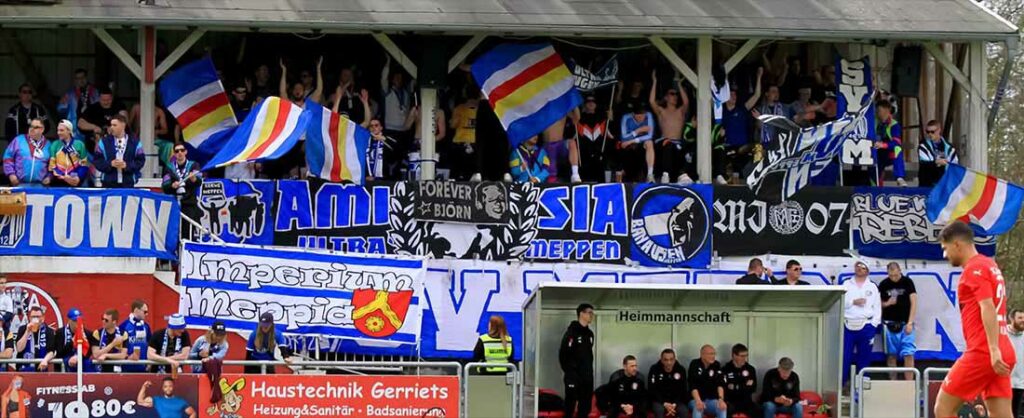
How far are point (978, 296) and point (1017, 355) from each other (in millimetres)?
8984

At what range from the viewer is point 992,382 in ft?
45.4

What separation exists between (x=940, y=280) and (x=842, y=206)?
5.28 feet

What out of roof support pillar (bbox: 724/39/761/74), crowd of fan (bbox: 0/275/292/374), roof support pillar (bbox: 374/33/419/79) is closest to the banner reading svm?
crowd of fan (bbox: 0/275/292/374)

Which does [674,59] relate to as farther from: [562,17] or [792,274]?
[792,274]

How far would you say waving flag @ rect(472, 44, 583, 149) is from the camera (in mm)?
24922

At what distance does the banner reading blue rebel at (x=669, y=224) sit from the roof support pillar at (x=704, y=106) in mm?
533

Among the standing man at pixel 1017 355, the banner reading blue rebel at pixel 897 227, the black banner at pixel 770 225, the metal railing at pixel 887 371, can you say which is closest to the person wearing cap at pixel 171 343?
Answer: the black banner at pixel 770 225

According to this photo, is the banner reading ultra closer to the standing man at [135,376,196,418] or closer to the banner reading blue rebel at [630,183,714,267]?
the standing man at [135,376,196,418]

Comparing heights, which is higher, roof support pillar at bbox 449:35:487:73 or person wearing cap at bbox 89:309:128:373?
roof support pillar at bbox 449:35:487:73

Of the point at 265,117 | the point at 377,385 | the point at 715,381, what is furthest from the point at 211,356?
the point at 715,381

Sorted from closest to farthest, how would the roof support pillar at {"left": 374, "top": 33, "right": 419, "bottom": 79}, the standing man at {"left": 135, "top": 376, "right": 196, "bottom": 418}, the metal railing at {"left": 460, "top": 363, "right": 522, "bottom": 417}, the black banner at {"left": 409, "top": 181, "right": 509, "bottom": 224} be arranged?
the standing man at {"left": 135, "top": 376, "right": 196, "bottom": 418}, the metal railing at {"left": 460, "top": 363, "right": 522, "bottom": 417}, the black banner at {"left": 409, "top": 181, "right": 509, "bottom": 224}, the roof support pillar at {"left": 374, "top": 33, "right": 419, "bottom": 79}

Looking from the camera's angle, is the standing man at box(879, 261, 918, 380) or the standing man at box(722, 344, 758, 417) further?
the standing man at box(879, 261, 918, 380)

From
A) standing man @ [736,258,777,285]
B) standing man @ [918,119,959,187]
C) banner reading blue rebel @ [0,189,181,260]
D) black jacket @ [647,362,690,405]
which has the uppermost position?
standing man @ [918,119,959,187]

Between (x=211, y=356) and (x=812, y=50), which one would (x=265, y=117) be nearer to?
(x=211, y=356)
